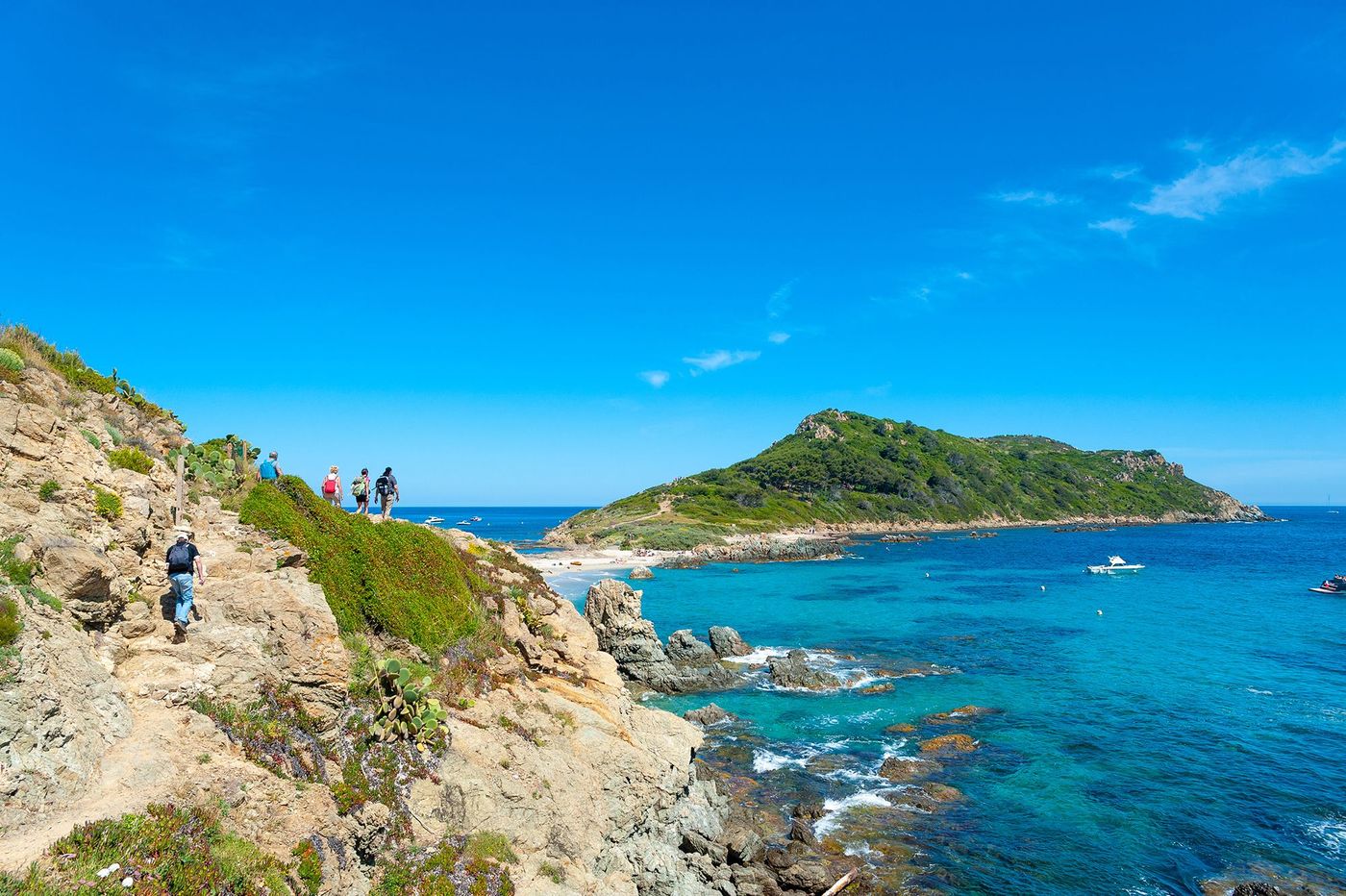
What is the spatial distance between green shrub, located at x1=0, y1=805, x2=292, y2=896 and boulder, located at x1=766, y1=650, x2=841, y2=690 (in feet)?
105

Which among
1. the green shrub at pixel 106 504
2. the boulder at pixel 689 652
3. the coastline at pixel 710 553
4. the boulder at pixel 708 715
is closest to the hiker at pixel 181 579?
the green shrub at pixel 106 504

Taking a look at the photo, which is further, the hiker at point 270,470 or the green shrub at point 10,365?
the hiker at point 270,470

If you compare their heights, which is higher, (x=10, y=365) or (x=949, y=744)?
(x=10, y=365)

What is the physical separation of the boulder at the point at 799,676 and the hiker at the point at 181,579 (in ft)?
104

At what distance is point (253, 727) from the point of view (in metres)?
12.2

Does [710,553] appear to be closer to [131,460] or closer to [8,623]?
[131,460]

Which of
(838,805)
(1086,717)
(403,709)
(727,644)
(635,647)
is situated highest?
(403,709)

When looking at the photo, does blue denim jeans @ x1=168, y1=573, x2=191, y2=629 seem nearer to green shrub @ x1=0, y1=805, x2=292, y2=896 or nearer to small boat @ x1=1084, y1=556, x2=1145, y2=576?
green shrub @ x1=0, y1=805, x2=292, y2=896

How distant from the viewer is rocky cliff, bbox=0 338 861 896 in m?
10.0

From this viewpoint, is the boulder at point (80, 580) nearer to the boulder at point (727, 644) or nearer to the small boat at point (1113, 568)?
the boulder at point (727, 644)

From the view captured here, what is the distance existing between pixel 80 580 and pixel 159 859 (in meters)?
5.80

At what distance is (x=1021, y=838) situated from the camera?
21.8 m

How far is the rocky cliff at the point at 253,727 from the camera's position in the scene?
1005 cm

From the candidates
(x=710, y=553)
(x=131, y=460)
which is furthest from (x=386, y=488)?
(x=710, y=553)
